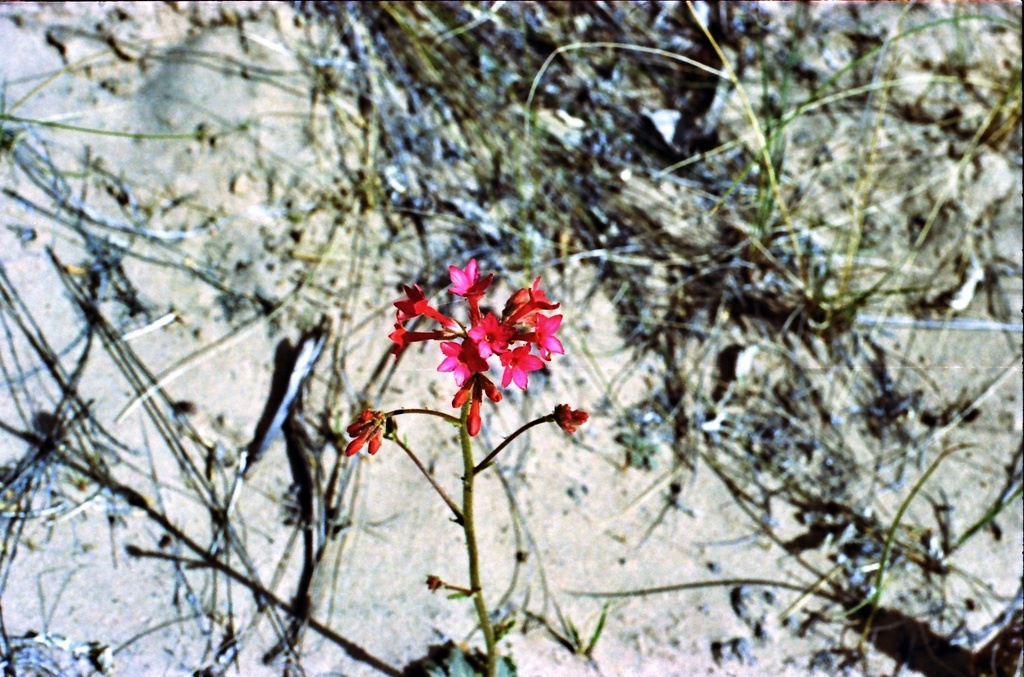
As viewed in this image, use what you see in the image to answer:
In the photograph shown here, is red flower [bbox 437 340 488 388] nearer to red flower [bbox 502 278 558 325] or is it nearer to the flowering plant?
the flowering plant

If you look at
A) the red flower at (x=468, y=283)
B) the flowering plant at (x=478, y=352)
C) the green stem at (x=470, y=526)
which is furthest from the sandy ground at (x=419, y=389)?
the red flower at (x=468, y=283)

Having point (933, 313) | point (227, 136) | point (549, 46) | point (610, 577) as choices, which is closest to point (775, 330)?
point (933, 313)

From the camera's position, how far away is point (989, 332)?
11.9 ft

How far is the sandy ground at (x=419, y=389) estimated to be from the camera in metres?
2.95

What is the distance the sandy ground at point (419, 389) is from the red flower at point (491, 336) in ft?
4.13

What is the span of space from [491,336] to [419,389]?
4.56 feet

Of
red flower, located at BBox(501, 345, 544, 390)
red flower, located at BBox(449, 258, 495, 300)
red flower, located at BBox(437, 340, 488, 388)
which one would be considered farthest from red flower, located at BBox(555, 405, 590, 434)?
red flower, located at BBox(449, 258, 495, 300)

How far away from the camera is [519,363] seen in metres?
2.00

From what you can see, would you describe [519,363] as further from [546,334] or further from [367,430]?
[367,430]

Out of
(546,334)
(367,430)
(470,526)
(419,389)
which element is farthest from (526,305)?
(419,389)

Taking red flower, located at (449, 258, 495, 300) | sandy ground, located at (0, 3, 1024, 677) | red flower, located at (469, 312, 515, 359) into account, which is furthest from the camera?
sandy ground, located at (0, 3, 1024, 677)

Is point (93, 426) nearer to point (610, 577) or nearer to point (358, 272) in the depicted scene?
point (358, 272)

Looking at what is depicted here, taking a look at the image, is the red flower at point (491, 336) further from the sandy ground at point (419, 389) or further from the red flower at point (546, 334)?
the sandy ground at point (419, 389)

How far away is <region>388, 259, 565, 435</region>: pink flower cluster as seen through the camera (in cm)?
195
